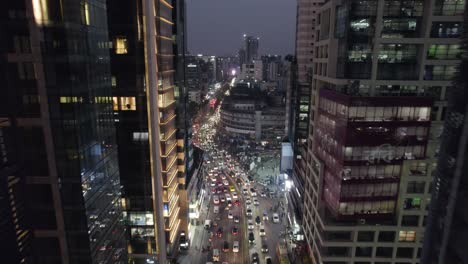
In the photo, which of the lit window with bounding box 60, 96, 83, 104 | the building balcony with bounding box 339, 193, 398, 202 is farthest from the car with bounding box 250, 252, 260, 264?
the lit window with bounding box 60, 96, 83, 104

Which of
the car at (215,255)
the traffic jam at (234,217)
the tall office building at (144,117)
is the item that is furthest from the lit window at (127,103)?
the traffic jam at (234,217)

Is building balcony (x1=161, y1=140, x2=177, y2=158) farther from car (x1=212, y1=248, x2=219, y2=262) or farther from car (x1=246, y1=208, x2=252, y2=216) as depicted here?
car (x1=246, y1=208, x2=252, y2=216)

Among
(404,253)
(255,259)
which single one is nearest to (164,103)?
(255,259)

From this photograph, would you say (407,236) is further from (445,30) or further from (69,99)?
(69,99)

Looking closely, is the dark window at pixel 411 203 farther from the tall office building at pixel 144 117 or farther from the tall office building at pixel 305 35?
the tall office building at pixel 305 35

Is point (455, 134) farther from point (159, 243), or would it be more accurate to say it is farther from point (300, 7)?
point (300, 7)
